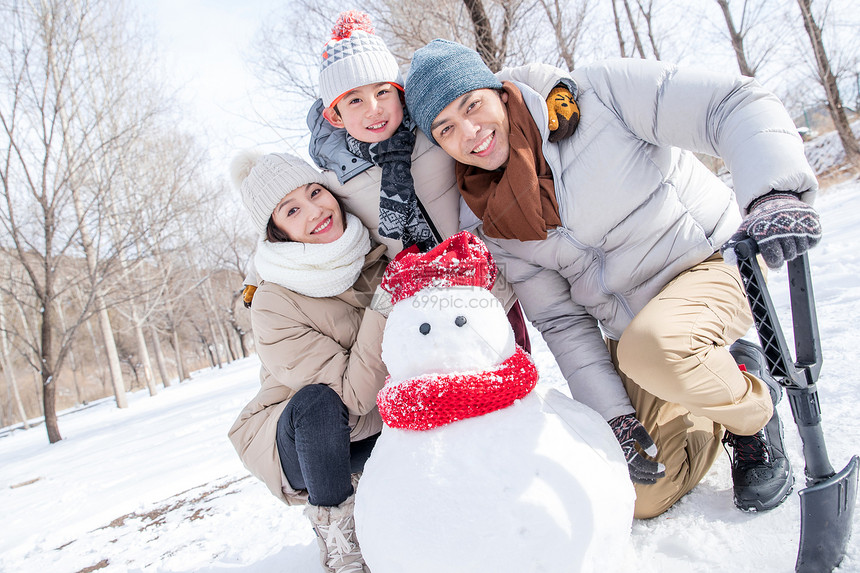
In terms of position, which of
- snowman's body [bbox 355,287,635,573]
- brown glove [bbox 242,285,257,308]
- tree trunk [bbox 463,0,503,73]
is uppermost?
tree trunk [bbox 463,0,503,73]

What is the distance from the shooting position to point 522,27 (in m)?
6.79

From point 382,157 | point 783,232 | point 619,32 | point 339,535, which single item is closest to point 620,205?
point 783,232

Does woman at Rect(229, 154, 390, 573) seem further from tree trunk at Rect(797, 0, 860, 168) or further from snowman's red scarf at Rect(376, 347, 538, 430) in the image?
tree trunk at Rect(797, 0, 860, 168)

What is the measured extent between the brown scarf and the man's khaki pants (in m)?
0.46

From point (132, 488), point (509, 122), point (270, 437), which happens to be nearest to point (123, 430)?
point (132, 488)

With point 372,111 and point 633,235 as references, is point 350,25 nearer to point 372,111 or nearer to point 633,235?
point 372,111

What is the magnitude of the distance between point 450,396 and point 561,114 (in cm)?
107

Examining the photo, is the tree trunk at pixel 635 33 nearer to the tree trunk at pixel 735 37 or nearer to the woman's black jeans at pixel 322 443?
the tree trunk at pixel 735 37

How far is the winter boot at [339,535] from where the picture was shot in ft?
5.49

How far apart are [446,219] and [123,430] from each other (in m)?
7.95

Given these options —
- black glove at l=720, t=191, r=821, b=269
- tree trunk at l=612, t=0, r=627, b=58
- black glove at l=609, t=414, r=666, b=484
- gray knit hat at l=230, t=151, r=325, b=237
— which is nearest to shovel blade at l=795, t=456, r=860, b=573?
black glove at l=609, t=414, r=666, b=484

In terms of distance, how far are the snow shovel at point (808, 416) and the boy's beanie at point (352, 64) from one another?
1.55 meters

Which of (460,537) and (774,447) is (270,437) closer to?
(460,537)

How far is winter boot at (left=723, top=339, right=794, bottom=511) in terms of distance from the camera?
1.47 meters
